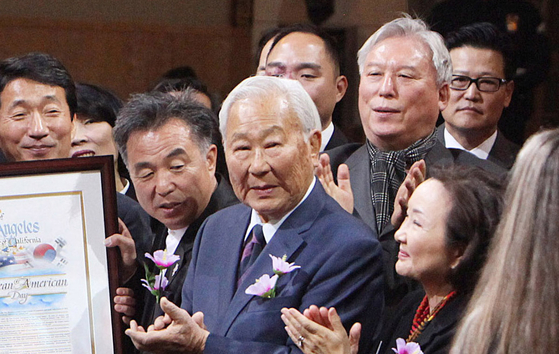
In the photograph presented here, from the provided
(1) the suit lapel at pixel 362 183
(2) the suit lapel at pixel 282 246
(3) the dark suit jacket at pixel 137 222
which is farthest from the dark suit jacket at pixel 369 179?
(3) the dark suit jacket at pixel 137 222

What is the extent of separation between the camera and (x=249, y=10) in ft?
9.10

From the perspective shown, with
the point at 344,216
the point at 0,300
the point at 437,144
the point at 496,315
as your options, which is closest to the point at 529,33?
the point at 437,144

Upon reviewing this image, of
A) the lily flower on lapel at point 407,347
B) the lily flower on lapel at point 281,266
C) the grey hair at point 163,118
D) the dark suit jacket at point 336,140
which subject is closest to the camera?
the lily flower on lapel at point 407,347

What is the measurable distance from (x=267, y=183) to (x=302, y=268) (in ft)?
0.75

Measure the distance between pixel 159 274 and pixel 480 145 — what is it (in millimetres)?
994

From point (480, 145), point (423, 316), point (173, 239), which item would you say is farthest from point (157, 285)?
point (480, 145)

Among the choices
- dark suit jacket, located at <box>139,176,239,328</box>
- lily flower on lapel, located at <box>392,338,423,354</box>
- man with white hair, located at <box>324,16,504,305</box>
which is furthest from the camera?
dark suit jacket, located at <box>139,176,239,328</box>

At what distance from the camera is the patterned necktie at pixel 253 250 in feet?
6.39

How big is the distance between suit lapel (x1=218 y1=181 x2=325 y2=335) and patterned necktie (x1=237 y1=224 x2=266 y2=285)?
0.15 ft

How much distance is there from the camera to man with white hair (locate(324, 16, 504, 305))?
83.0 inches

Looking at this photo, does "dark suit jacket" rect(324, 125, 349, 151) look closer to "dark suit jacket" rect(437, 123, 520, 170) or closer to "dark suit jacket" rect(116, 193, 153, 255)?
"dark suit jacket" rect(437, 123, 520, 170)

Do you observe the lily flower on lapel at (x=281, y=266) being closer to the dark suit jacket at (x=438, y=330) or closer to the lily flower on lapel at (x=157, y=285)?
the dark suit jacket at (x=438, y=330)

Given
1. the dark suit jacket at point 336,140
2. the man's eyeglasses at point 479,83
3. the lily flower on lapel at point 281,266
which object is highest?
the man's eyeglasses at point 479,83

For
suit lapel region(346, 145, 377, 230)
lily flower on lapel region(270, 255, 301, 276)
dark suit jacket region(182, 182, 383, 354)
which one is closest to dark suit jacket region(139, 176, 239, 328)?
dark suit jacket region(182, 182, 383, 354)
